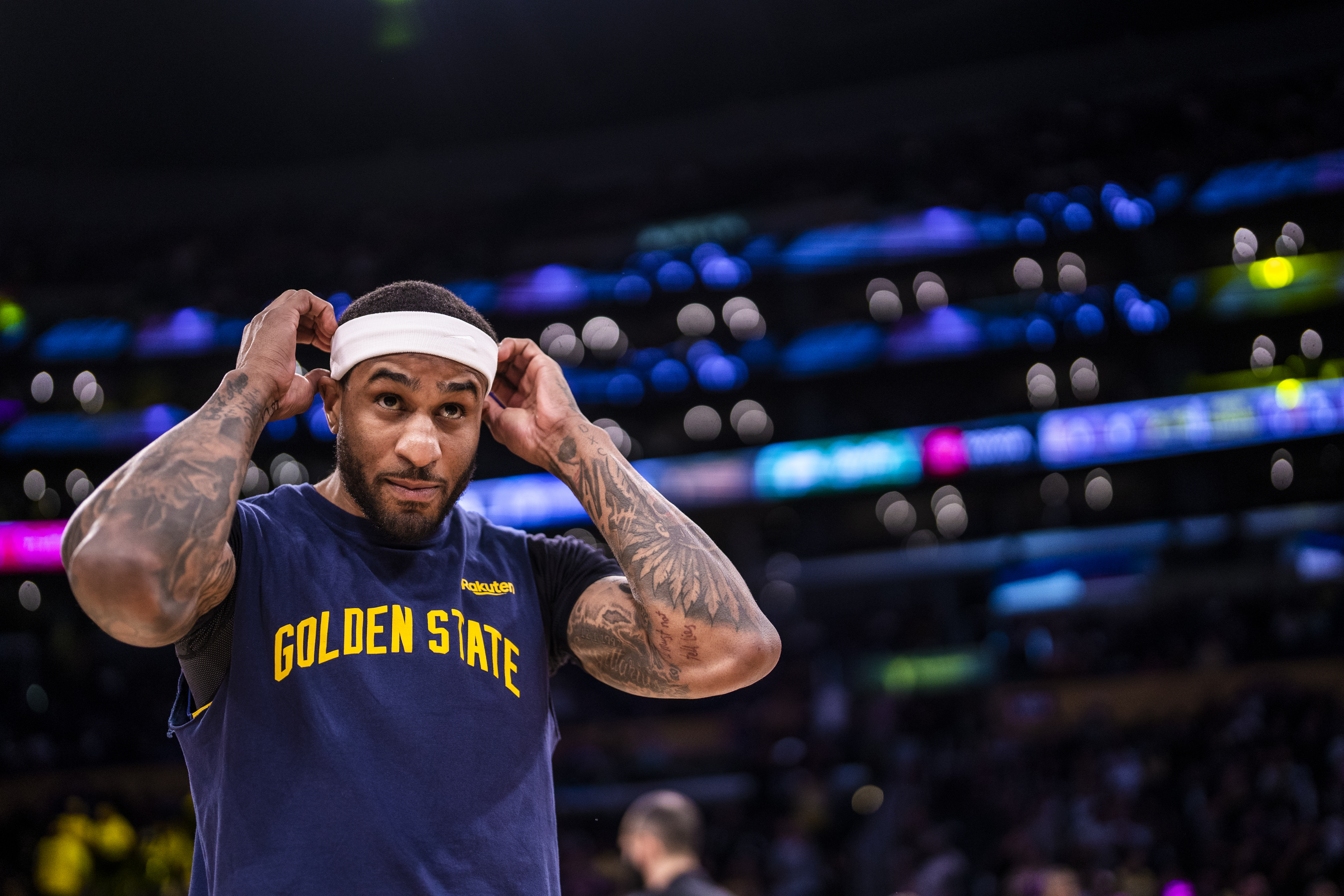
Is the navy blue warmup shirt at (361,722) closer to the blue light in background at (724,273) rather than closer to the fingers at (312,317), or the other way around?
the fingers at (312,317)

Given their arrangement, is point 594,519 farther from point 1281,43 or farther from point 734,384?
point 1281,43

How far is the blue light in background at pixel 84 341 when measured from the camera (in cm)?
1781

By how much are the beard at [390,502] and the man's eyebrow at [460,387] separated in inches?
5.3

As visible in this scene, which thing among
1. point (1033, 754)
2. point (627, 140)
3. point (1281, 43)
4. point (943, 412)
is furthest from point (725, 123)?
point (1033, 754)

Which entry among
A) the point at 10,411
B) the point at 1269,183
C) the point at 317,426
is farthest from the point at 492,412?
the point at 10,411

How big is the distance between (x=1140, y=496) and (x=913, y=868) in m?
10.2

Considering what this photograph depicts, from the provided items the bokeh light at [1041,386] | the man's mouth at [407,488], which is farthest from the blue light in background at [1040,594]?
the man's mouth at [407,488]

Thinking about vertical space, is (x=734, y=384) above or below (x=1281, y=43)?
below

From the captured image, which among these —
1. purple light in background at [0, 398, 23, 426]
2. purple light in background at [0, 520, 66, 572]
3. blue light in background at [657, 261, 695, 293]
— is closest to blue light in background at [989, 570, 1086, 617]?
blue light in background at [657, 261, 695, 293]

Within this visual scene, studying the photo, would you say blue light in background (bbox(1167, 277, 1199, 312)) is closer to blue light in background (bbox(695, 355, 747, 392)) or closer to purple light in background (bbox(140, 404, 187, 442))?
blue light in background (bbox(695, 355, 747, 392))

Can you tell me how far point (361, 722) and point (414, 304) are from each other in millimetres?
729

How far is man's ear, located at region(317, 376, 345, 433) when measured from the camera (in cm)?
196

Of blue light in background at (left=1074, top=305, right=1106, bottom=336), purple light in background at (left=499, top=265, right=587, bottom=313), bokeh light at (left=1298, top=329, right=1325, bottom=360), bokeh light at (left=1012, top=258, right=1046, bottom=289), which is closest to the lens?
bokeh light at (left=1298, top=329, right=1325, bottom=360)

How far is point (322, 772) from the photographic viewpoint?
1623 mm
